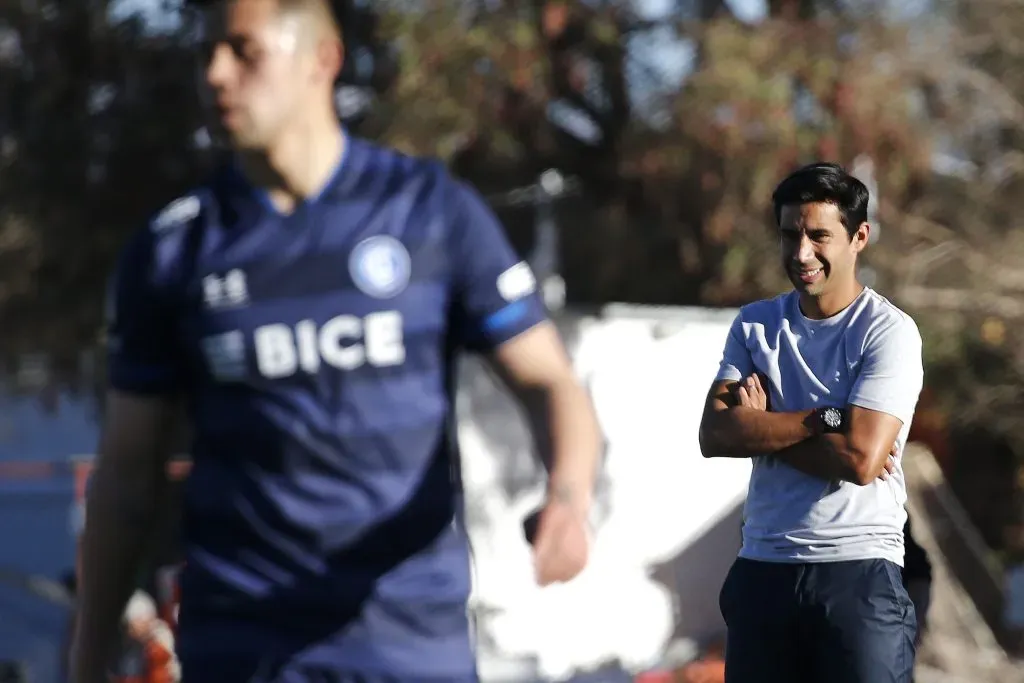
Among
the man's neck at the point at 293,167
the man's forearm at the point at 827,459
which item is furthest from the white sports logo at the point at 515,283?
the man's forearm at the point at 827,459

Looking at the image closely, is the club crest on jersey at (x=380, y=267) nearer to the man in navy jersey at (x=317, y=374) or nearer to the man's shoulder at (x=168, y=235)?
the man in navy jersey at (x=317, y=374)

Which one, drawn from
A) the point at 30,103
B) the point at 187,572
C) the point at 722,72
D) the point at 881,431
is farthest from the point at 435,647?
the point at 30,103

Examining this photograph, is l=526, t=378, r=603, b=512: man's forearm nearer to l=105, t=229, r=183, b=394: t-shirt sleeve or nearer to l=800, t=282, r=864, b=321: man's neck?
l=105, t=229, r=183, b=394: t-shirt sleeve

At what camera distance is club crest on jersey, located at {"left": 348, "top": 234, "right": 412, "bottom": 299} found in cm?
228

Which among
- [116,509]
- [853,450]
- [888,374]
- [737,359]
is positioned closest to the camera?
[116,509]

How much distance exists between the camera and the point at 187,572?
2400 mm

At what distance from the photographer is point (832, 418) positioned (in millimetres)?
3762

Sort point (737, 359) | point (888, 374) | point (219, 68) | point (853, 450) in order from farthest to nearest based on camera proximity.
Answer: point (737, 359) → point (888, 374) → point (853, 450) → point (219, 68)

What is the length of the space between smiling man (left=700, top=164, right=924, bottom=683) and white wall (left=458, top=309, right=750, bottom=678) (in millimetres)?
4954

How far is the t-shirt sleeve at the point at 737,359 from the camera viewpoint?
4.04 m

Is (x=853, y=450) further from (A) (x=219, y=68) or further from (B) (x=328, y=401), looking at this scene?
(A) (x=219, y=68)

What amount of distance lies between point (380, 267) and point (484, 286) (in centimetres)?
17

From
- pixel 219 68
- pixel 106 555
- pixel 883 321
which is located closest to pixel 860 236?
pixel 883 321

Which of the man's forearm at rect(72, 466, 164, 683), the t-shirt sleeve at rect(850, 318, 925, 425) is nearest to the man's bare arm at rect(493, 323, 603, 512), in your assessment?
the man's forearm at rect(72, 466, 164, 683)
